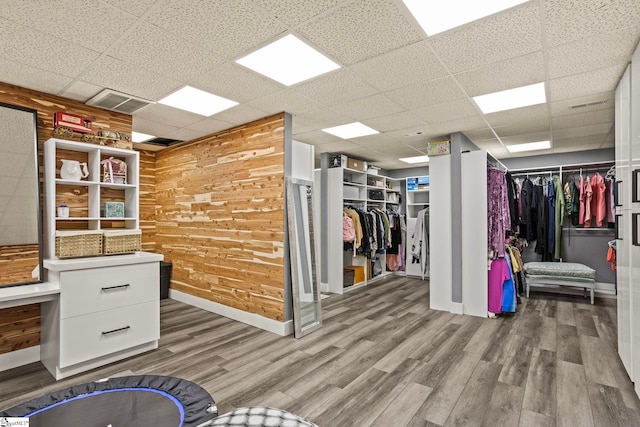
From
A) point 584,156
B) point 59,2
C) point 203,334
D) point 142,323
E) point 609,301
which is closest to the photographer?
point 59,2

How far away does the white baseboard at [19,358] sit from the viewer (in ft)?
9.50

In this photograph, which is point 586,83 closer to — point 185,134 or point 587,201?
point 587,201

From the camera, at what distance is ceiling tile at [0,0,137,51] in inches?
72.6

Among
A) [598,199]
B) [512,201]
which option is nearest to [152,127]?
[512,201]

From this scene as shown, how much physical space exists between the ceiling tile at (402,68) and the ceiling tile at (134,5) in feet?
4.77

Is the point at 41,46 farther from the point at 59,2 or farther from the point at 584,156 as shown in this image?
the point at 584,156

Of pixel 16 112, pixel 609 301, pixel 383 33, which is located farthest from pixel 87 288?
pixel 609 301

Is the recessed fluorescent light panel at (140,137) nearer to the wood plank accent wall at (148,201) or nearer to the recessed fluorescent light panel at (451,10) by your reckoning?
the wood plank accent wall at (148,201)

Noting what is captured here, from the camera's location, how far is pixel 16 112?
2.91m

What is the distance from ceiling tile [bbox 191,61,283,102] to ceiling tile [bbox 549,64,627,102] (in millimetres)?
2538

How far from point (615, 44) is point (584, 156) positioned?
4539 mm

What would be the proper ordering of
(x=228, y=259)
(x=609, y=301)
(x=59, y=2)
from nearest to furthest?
(x=59, y=2), (x=228, y=259), (x=609, y=301)

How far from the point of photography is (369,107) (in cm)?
359

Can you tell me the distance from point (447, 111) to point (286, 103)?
182 centimetres
